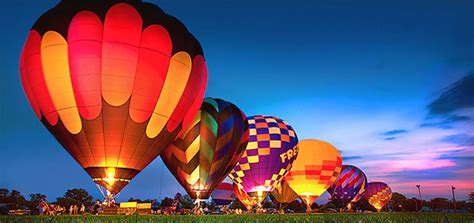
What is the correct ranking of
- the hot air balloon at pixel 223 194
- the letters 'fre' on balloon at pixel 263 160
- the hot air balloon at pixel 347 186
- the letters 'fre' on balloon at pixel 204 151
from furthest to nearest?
1. the hot air balloon at pixel 223 194
2. the hot air balloon at pixel 347 186
3. the letters 'fre' on balloon at pixel 263 160
4. the letters 'fre' on balloon at pixel 204 151

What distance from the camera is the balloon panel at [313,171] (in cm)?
3303

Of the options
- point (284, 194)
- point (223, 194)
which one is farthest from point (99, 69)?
point (223, 194)

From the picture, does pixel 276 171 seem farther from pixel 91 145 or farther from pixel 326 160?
pixel 91 145

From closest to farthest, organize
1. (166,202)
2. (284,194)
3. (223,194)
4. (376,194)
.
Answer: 1. (284,194)
2. (223,194)
3. (376,194)
4. (166,202)

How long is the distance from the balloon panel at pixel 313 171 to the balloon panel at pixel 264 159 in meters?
5.77

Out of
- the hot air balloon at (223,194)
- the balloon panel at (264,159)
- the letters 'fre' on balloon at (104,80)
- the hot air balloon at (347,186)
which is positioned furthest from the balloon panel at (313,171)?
the letters 'fre' on balloon at (104,80)

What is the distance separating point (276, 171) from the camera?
88.1 feet

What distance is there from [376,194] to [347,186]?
46.2ft

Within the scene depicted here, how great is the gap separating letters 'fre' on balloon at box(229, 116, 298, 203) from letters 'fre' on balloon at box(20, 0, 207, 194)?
44.9 feet

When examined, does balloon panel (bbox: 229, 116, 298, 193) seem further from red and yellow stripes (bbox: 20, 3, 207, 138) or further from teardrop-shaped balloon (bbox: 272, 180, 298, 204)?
red and yellow stripes (bbox: 20, 3, 207, 138)

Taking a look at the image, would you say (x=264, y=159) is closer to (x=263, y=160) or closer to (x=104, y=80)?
(x=263, y=160)

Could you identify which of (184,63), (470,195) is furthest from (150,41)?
(470,195)

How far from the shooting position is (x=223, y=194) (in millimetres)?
53469

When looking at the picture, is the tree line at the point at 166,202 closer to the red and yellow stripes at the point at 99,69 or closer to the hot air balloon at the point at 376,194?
the hot air balloon at the point at 376,194
